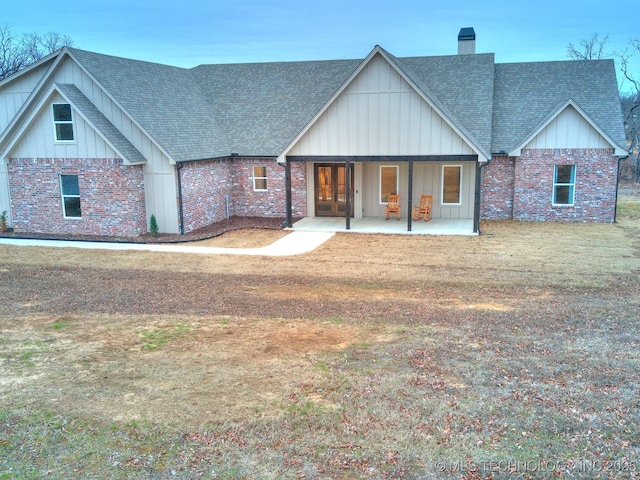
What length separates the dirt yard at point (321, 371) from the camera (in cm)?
568

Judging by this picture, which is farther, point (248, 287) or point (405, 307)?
point (248, 287)

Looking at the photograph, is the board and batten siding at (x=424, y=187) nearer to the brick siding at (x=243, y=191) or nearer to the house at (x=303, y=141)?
the house at (x=303, y=141)

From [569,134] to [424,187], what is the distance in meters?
5.76

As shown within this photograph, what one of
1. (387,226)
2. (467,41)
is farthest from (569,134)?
(467,41)

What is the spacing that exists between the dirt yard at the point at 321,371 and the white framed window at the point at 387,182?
856cm

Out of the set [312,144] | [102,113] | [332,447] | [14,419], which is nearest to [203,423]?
[332,447]

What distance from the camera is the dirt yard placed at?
5.68 m

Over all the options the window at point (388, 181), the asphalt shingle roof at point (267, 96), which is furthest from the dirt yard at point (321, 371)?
the asphalt shingle roof at point (267, 96)

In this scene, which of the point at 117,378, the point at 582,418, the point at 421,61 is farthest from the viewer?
the point at 421,61

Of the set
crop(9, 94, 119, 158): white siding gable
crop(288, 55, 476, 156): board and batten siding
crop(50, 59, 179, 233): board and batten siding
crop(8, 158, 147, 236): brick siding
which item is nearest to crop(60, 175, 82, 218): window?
crop(8, 158, 147, 236): brick siding

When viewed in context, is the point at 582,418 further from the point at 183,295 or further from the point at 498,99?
the point at 498,99

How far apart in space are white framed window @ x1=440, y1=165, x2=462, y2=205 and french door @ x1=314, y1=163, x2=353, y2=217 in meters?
3.79

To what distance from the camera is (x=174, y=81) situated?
23562 millimetres

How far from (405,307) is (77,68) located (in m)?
15.3
